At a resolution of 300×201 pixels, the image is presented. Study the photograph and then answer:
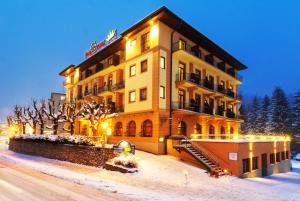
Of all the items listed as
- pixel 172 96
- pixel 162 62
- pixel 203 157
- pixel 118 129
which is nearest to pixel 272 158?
pixel 203 157

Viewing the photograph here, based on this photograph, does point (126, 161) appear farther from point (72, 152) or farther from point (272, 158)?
point (272, 158)

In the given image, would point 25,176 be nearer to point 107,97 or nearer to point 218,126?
point 107,97

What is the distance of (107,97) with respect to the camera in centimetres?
3966

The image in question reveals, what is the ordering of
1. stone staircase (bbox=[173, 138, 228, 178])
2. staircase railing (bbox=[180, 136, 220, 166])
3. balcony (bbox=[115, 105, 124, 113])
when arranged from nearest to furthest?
stone staircase (bbox=[173, 138, 228, 178]) → staircase railing (bbox=[180, 136, 220, 166]) → balcony (bbox=[115, 105, 124, 113])

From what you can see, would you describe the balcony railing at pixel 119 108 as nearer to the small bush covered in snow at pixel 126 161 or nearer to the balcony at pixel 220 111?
the balcony at pixel 220 111

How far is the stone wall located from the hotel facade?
7.98 m

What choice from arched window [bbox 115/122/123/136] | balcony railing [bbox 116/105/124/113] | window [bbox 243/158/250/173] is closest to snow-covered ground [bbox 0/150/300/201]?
window [bbox 243/158/250/173]

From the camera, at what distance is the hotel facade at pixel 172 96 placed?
83.0ft

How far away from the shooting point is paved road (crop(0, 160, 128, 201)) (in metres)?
11.6

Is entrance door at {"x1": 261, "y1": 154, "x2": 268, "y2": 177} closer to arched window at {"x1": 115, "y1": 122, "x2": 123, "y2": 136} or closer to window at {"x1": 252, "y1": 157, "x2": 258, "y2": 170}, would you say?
window at {"x1": 252, "y1": 157, "x2": 258, "y2": 170}

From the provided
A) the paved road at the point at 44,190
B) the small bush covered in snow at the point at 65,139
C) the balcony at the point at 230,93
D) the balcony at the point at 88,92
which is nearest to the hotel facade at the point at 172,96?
the balcony at the point at 230,93

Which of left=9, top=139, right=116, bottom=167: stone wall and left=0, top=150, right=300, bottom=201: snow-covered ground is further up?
left=9, top=139, right=116, bottom=167: stone wall

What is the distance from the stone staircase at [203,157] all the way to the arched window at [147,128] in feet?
13.3

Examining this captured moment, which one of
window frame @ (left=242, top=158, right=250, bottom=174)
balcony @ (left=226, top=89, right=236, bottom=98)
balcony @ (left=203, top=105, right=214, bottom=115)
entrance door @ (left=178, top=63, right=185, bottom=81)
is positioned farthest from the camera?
balcony @ (left=226, top=89, right=236, bottom=98)
